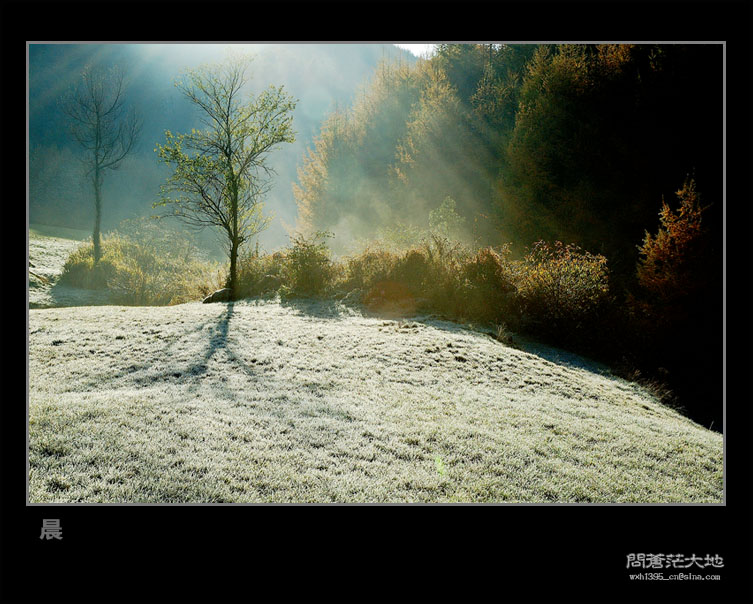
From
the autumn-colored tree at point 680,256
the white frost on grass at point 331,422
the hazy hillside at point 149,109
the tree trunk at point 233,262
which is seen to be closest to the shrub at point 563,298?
the autumn-colored tree at point 680,256

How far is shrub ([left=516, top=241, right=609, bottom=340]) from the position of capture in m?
7.70

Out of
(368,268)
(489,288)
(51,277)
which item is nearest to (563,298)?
(489,288)

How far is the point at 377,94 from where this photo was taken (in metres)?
22.2

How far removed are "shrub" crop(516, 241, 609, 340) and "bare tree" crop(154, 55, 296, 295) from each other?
21.2ft

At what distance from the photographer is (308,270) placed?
1035cm

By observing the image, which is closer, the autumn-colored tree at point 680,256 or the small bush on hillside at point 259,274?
the autumn-colored tree at point 680,256

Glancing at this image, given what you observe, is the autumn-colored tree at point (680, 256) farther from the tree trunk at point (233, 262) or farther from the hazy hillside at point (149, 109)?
the tree trunk at point (233, 262)

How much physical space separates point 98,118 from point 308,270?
7841 millimetres

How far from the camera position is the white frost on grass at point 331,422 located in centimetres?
246

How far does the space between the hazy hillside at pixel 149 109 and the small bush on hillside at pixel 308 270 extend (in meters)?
2.67
